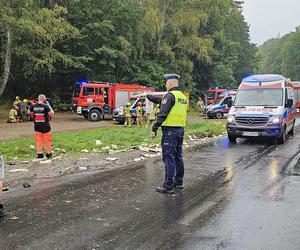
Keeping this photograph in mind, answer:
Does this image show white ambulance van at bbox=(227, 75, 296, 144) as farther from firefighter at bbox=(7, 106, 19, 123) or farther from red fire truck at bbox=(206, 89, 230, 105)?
red fire truck at bbox=(206, 89, 230, 105)

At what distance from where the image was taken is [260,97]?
47.9 feet

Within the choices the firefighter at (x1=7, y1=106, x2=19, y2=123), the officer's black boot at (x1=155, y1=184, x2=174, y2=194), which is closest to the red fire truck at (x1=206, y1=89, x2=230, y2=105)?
the firefighter at (x1=7, y1=106, x2=19, y2=123)

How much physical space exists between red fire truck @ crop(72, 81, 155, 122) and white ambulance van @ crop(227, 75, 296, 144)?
46.5 feet

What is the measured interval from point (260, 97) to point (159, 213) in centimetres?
1018

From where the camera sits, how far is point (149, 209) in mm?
5711

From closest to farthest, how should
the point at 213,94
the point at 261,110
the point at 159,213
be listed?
the point at 159,213 → the point at 261,110 → the point at 213,94

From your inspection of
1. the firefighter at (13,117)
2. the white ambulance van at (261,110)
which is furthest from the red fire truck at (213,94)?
the white ambulance van at (261,110)

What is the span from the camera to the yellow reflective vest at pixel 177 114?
6.67 metres

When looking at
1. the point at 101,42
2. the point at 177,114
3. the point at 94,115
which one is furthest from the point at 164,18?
the point at 177,114

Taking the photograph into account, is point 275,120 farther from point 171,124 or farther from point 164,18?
point 164,18

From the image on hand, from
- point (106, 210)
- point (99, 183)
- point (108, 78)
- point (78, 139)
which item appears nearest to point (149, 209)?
point (106, 210)

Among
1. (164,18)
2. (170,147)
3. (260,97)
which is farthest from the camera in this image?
(164,18)

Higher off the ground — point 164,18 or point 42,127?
point 164,18

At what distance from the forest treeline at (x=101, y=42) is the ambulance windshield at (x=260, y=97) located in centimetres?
A: 1534
